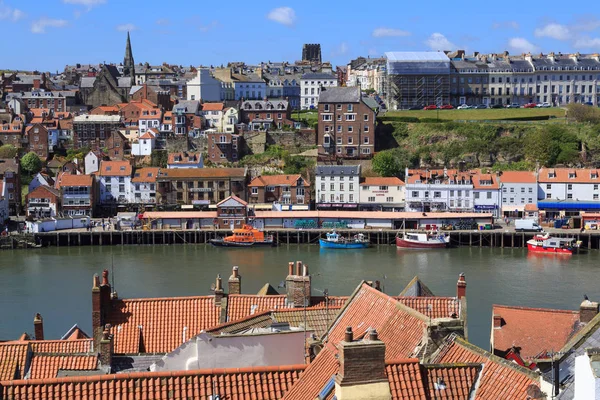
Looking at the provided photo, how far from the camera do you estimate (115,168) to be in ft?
185

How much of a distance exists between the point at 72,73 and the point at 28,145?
46668mm

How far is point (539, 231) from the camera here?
4778 cm

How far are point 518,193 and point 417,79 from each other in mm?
23066

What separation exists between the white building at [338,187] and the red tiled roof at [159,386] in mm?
45784

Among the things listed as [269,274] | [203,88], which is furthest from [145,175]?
[203,88]

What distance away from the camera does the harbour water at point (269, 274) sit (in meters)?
30.1

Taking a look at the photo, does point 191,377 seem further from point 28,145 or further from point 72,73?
point 72,73

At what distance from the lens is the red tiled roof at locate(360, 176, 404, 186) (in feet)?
177

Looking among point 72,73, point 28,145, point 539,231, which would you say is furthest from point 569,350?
point 72,73

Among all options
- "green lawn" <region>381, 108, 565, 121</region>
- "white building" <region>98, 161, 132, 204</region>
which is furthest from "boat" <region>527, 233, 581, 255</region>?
"white building" <region>98, 161, 132, 204</region>

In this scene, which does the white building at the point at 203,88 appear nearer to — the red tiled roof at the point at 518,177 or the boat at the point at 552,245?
the red tiled roof at the point at 518,177

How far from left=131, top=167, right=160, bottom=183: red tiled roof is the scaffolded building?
23784mm

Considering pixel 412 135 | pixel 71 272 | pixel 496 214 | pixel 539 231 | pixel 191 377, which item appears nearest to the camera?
pixel 191 377

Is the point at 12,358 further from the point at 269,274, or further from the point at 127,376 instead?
the point at 269,274
